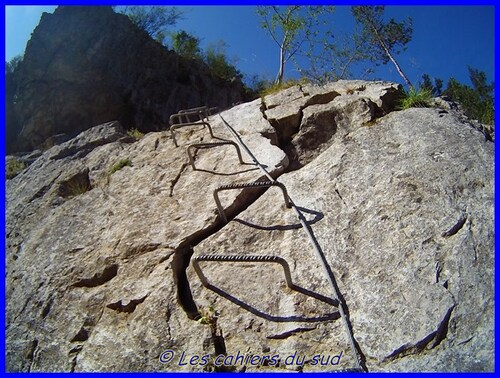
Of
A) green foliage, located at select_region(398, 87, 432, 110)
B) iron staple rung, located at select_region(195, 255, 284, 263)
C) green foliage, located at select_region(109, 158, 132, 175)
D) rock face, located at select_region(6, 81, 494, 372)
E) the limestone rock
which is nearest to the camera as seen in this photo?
the limestone rock

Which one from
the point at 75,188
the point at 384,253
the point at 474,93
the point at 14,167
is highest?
the point at 474,93

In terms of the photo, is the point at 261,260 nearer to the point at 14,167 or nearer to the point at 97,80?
the point at 14,167

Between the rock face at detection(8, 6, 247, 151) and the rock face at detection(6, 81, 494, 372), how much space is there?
28.5 feet

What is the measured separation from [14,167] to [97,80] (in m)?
7.05

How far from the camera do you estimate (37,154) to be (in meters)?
9.52

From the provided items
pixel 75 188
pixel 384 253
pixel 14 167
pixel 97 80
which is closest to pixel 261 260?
pixel 384 253

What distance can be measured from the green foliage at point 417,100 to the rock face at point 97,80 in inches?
366

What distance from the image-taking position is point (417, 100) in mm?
5953

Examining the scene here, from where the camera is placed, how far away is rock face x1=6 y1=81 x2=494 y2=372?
300cm

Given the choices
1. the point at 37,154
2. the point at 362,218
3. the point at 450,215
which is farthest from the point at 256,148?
the point at 37,154

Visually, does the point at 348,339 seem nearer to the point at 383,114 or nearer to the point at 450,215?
the point at 450,215

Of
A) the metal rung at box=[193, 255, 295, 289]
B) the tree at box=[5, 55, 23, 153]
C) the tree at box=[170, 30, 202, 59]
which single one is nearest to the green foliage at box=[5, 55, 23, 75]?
the tree at box=[5, 55, 23, 153]

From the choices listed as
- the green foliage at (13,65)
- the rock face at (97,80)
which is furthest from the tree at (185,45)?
the green foliage at (13,65)

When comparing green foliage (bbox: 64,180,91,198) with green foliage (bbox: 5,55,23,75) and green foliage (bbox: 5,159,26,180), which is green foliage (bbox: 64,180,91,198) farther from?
green foliage (bbox: 5,55,23,75)
